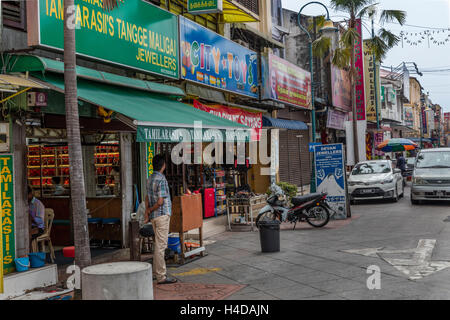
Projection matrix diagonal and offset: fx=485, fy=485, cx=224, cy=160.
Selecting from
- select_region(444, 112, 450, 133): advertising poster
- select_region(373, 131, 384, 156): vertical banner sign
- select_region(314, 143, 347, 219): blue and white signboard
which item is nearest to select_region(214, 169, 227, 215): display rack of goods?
select_region(314, 143, 347, 219): blue and white signboard

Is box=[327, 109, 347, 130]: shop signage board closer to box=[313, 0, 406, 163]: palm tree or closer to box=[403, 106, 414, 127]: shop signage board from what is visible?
box=[313, 0, 406, 163]: palm tree

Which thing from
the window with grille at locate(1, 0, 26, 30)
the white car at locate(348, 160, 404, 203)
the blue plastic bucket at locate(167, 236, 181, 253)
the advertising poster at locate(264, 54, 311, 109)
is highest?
the advertising poster at locate(264, 54, 311, 109)

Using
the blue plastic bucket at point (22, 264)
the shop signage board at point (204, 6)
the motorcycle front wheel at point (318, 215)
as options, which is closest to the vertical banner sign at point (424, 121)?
the motorcycle front wheel at point (318, 215)

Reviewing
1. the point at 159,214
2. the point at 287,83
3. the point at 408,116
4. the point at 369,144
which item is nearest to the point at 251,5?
the point at 287,83

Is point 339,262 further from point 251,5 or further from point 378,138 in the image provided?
point 378,138

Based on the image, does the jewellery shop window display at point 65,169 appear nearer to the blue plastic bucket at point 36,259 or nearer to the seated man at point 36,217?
the seated man at point 36,217

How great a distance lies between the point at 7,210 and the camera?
290 inches

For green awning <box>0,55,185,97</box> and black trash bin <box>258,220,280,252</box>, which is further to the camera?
black trash bin <box>258,220,280,252</box>

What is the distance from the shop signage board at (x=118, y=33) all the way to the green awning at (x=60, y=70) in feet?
0.95

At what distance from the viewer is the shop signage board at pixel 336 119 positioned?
2876 cm

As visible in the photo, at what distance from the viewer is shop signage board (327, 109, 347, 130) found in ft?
94.3

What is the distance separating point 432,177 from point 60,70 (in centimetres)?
1348

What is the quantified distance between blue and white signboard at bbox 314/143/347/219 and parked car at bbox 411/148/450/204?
3.80 metres
